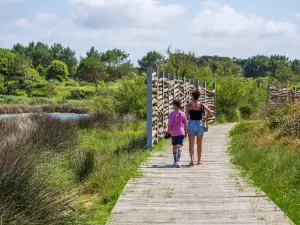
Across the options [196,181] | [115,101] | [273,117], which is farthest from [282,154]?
[115,101]

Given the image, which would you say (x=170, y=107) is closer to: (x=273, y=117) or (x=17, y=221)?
(x=273, y=117)

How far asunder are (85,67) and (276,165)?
74.7 meters

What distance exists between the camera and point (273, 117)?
16828 mm

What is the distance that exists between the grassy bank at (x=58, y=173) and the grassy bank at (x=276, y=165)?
2181 millimetres

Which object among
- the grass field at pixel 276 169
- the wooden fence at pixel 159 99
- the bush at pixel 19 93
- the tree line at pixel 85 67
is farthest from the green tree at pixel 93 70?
the grass field at pixel 276 169

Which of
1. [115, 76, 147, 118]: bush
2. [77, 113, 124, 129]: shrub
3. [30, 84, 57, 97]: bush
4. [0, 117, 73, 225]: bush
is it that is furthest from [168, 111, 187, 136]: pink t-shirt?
[30, 84, 57, 97]: bush

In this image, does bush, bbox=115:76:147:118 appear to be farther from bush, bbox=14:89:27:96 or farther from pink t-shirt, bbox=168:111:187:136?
bush, bbox=14:89:27:96

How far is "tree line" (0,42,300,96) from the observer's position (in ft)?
109

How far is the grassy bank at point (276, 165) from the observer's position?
7505 mm

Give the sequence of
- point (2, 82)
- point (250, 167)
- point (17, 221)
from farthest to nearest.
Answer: point (2, 82) → point (250, 167) → point (17, 221)

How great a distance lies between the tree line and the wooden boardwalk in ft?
69.5

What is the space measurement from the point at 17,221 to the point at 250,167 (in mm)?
5939

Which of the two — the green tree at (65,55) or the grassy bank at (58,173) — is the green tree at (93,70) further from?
the grassy bank at (58,173)

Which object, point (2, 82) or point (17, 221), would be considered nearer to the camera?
point (17, 221)
